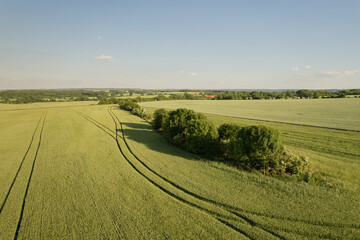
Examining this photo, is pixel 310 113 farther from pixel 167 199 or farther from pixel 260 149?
pixel 167 199

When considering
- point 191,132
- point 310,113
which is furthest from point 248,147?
point 310,113

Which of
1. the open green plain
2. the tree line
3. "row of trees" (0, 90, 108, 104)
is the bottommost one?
the open green plain

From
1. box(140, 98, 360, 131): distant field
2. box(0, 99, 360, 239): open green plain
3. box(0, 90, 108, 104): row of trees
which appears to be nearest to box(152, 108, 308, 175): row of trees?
box(0, 99, 360, 239): open green plain

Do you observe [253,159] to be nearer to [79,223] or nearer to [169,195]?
[169,195]

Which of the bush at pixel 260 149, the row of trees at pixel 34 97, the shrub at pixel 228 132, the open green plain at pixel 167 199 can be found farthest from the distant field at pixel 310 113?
the row of trees at pixel 34 97

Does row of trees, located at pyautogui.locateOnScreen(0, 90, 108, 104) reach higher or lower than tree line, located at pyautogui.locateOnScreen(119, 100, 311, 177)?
higher

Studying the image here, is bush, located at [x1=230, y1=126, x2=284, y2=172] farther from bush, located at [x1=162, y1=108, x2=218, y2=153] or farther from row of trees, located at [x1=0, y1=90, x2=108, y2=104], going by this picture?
row of trees, located at [x1=0, y1=90, x2=108, y2=104]

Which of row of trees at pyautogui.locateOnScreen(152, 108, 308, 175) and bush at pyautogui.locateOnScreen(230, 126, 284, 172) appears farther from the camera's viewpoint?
bush at pyautogui.locateOnScreen(230, 126, 284, 172)

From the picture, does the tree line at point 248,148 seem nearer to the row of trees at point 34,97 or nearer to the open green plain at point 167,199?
the open green plain at point 167,199

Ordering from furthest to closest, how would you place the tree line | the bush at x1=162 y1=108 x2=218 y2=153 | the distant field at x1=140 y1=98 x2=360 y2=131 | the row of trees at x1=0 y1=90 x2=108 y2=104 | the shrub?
the row of trees at x1=0 y1=90 x2=108 y2=104 < the distant field at x1=140 y1=98 x2=360 y2=131 < the shrub < the bush at x1=162 y1=108 x2=218 y2=153 < the tree line
